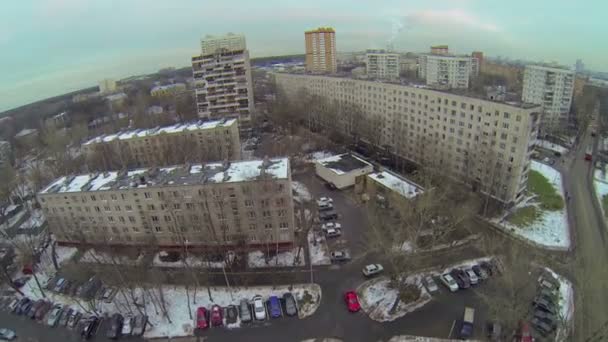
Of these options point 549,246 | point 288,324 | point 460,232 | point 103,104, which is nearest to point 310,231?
point 288,324

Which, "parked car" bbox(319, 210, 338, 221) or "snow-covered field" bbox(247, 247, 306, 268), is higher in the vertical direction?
"parked car" bbox(319, 210, 338, 221)

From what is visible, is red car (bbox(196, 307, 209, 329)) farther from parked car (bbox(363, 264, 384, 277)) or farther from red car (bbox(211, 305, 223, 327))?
parked car (bbox(363, 264, 384, 277))

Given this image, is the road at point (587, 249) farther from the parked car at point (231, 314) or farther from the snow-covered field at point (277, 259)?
the parked car at point (231, 314)

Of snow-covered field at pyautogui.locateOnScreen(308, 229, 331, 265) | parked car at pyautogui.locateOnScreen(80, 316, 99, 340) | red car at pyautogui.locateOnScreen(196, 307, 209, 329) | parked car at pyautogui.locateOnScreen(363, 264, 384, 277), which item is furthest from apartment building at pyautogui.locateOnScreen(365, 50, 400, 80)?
parked car at pyautogui.locateOnScreen(80, 316, 99, 340)

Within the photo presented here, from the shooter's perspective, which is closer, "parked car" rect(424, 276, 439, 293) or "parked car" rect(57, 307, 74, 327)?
"parked car" rect(57, 307, 74, 327)

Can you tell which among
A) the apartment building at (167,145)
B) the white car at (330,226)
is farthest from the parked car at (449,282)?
the apartment building at (167,145)

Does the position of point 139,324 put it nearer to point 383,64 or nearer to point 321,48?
point 383,64

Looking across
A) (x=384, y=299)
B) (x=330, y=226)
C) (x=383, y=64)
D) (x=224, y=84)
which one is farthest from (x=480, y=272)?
(x=383, y=64)
